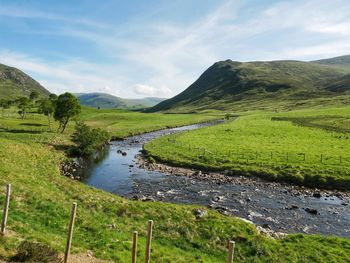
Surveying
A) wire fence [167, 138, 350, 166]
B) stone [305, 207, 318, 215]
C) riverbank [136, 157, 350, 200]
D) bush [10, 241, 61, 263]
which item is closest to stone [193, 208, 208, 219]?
stone [305, 207, 318, 215]

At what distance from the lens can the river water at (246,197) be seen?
32.1 m

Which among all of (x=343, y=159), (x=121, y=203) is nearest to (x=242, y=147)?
(x=343, y=159)

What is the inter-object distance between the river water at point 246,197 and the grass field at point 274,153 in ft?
11.6

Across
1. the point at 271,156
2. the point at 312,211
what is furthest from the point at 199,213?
the point at 271,156

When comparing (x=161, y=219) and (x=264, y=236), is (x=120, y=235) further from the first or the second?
(x=264, y=236)

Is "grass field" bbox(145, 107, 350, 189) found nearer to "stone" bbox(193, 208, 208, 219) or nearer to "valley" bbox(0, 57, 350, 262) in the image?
"valley" bbox(0, 57, 350, 262)

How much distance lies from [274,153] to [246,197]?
72.3 feet

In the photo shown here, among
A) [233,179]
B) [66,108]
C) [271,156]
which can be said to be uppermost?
[66,108]

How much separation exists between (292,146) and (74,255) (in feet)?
185

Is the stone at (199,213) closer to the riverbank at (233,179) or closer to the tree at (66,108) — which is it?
the riverbank at (233,179)

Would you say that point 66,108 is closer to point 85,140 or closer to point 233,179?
point 85,140

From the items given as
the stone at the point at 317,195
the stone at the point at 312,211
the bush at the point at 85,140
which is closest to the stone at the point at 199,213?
the stone at the point at 312,211

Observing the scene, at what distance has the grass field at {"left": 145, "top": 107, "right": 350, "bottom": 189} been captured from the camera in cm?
4738

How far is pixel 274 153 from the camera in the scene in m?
59.3
